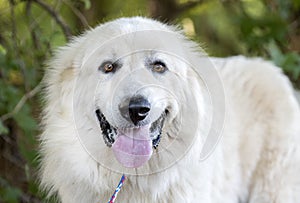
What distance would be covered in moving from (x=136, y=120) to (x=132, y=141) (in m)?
0.19

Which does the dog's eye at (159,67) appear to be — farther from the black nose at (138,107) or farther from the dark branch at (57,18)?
the dark branch at (57,18)

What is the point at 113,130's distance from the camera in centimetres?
414

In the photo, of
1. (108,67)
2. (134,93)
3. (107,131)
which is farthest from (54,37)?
(134,93)

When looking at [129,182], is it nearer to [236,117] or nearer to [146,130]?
[146,130]

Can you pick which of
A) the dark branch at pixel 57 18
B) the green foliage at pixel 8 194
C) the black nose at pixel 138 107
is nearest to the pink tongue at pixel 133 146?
the black nose at pixel 138 107

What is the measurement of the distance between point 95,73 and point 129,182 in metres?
0.86

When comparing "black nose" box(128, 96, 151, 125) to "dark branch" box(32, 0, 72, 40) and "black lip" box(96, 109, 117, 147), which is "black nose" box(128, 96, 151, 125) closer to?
"black lip" box(96, 109, 117, 147)

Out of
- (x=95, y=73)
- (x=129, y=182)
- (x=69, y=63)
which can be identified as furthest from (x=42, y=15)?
(x=129, y=182)

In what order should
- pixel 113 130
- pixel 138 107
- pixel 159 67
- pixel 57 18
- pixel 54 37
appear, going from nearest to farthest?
pixel 138 107, pixel 113 130, pixel 159 67, pixel 54 37, pixel 57 18

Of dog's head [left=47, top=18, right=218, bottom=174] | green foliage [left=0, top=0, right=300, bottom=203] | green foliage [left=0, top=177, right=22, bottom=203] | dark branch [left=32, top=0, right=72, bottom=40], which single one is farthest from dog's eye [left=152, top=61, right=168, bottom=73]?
green foliage [left=0, top=177, right=22, bottom=203]

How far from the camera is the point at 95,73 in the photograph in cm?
431

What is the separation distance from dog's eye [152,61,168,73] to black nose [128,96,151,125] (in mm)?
481

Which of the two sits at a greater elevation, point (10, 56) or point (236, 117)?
point (236, 117)

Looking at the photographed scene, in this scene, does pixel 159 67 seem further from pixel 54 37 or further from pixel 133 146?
pixel 54 37
